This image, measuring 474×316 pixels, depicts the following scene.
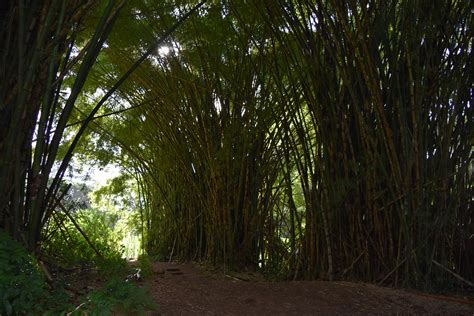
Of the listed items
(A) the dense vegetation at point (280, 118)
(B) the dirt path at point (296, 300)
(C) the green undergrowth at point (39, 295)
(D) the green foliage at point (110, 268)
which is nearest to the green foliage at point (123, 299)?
(C) the green undergrowth at point (39, 295)

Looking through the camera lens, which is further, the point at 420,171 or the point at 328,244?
the point at 328,244

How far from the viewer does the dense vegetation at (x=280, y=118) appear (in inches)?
78.7

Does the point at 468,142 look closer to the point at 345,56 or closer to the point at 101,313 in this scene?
the point at 345,56

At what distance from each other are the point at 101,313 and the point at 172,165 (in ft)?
10.2

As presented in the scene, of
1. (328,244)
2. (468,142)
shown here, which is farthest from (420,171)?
(328,244)

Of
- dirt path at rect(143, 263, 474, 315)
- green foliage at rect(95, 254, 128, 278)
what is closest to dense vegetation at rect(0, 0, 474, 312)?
dirt path at rect(143, 263, 474, 315)

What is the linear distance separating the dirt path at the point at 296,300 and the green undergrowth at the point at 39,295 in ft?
0.83

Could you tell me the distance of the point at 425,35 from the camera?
8.49 feet

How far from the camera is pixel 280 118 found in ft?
11.3

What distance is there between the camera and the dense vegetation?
78.7 inches

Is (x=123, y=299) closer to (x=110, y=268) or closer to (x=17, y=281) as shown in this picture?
(x=17, y=281)

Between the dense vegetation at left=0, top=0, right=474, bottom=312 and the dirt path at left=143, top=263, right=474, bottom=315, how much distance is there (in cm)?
26

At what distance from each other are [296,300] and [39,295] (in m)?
Answer: 1.24

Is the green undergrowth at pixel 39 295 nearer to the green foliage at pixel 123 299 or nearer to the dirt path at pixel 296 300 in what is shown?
the green foliage at pixel 123 299
